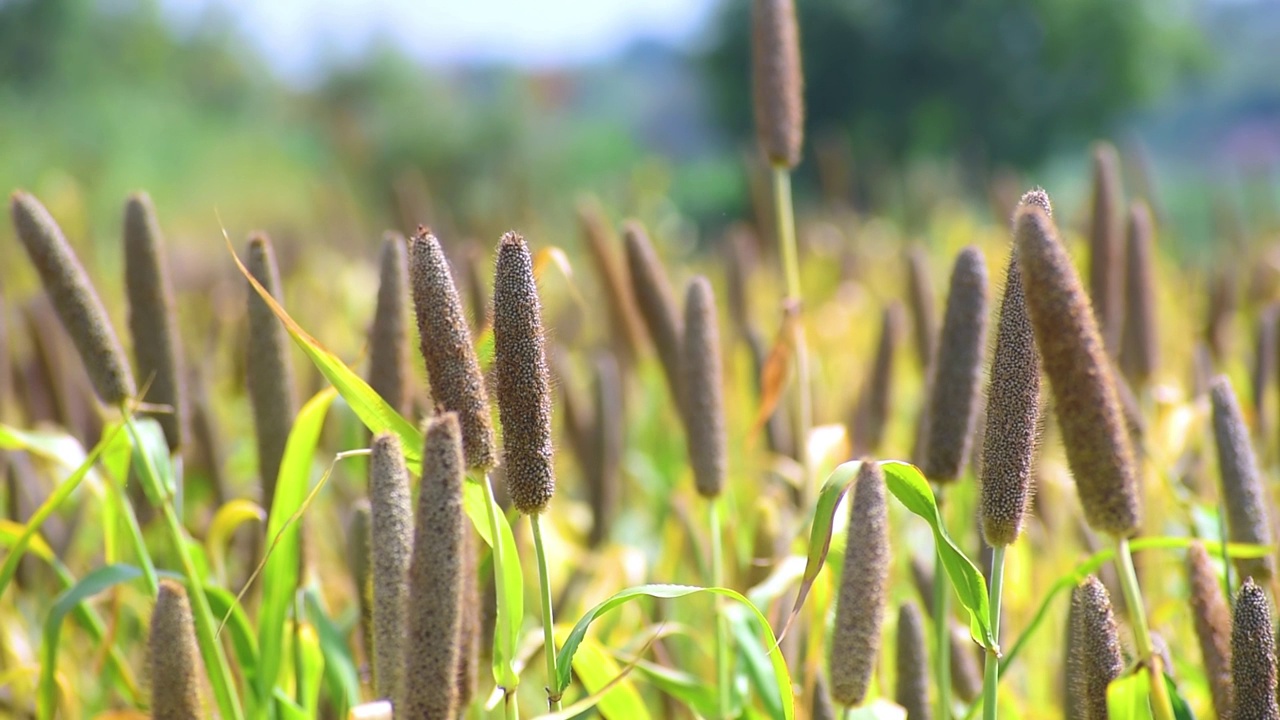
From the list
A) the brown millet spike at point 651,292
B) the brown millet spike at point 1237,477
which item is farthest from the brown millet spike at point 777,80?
the brown millet spike at point 1237,477

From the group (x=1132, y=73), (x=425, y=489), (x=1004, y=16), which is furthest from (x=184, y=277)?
(x=1132, y=73)

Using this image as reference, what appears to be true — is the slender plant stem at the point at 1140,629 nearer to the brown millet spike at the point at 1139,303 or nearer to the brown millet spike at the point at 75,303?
the brown millet spike at the point at 75,303

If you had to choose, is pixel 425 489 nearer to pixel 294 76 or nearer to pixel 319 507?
pixel 319 507

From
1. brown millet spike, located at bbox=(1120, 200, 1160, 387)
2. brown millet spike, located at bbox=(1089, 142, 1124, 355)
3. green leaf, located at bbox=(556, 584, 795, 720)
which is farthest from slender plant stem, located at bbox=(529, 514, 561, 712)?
brown millet spike, located at bbox=(1120, 200, 1160, 387)

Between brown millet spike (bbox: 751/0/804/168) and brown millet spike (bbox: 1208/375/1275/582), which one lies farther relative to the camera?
brown millet spike (bbox: 751/0/804/168)

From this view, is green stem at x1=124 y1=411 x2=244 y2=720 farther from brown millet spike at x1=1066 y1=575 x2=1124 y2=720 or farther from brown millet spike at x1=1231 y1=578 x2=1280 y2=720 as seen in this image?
brown millet spike at x1=1231 y1=578 x2=1280 y2=720
